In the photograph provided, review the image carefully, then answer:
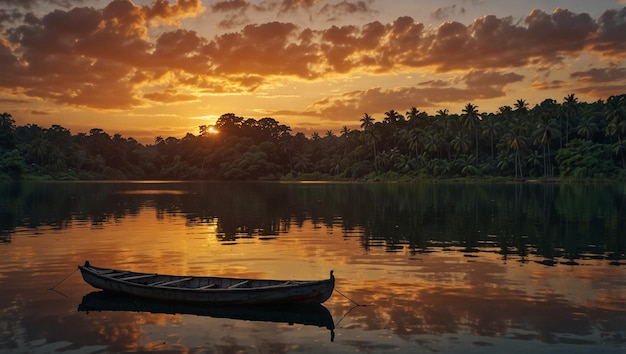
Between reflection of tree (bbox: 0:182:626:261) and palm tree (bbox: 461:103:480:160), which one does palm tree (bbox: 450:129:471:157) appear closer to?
palm tree (bbox: 461:103:480:160)

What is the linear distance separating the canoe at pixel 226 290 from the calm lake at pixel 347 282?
520 millimetres

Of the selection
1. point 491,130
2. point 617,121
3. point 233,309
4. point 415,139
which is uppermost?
point 617,121

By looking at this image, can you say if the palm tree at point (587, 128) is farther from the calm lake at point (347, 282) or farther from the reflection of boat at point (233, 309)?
the reflection of boat at point (233, 309)

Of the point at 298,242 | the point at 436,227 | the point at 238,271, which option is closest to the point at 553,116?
the point at 436,227

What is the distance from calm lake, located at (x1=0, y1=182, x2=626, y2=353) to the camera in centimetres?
1819

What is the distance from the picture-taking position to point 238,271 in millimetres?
30453

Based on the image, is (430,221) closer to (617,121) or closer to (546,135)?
(546,135)

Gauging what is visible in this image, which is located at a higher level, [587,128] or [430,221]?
[587,128]

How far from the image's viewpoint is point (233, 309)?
21875 mm

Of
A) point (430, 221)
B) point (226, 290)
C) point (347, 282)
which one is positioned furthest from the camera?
point (430, 221)

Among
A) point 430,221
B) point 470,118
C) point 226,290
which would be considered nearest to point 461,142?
point 470,118

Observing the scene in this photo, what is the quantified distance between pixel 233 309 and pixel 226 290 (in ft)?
2.98

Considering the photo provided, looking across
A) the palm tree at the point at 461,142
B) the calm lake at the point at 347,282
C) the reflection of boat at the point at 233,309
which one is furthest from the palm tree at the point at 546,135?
the reflection of boat at the point at 233,309

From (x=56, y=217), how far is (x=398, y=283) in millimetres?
47529
